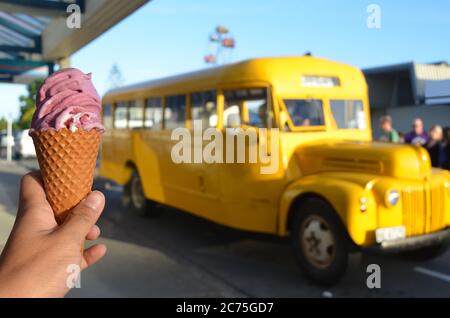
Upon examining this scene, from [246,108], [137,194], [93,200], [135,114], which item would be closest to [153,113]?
[135,114]

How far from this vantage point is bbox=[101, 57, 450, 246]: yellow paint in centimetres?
450

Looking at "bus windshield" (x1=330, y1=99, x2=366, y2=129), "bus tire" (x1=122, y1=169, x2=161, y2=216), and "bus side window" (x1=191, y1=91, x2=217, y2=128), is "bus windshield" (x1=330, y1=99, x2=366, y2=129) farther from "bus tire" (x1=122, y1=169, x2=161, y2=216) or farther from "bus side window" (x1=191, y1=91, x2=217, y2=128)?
"bus tire" (x1=122, y1=169, x2=161, y2=216)

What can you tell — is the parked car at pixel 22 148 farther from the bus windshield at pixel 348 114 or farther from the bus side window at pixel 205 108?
the bus windshield at pixel 348 114

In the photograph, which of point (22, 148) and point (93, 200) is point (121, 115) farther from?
point (22, 148)

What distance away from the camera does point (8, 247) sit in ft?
3.70

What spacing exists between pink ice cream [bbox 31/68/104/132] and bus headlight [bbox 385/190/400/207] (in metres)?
3.69

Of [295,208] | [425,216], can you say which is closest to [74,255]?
[295,208]

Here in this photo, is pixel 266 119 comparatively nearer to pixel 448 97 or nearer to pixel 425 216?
pixel 425 216

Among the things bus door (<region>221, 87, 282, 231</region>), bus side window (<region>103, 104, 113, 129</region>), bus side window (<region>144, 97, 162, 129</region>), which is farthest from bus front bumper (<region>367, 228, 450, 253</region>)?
bus side window (<region>103, 104, 113, 129</region>)

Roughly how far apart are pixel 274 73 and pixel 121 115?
420 cm

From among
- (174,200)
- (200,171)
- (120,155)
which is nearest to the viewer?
(200,171)

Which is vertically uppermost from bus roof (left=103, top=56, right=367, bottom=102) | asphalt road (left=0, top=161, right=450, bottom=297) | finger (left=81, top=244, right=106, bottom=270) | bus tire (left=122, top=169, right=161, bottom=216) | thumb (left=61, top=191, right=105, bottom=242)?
bus roof (left=103, top=56, right=367, bottom=102)

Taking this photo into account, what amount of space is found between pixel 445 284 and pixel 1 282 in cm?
470

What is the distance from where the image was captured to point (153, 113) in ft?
25.0
